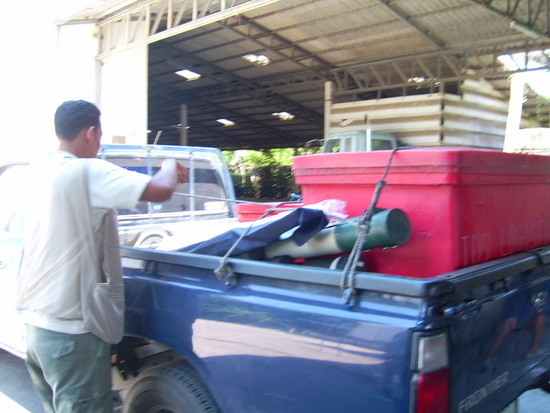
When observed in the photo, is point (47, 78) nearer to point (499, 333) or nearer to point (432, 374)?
point (499, 333)

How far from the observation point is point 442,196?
1.95 meters

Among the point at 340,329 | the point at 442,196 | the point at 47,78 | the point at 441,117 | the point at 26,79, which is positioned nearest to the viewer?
the point at 340,329

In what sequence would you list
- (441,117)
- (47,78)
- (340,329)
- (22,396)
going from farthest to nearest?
(441,117), (47,78), (22,396), (340,329)

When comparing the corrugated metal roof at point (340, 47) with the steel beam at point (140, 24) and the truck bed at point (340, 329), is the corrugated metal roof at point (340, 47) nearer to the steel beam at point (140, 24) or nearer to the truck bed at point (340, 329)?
the steel beam at point (140, 24)

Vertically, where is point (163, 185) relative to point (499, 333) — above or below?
above

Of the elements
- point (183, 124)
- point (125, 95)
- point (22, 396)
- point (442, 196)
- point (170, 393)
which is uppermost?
point (183, 124)

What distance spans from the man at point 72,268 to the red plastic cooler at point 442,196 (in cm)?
80

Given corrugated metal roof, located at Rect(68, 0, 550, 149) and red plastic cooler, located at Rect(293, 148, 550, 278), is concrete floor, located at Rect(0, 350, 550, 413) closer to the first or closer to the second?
red plastic cooler, located at Rect(293, 148, 550, 278)

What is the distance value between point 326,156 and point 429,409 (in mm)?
1235

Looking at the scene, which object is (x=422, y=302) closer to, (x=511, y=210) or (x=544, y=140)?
(x=511, y=210)

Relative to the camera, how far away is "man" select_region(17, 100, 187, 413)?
77.1 inches

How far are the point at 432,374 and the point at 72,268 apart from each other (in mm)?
1399

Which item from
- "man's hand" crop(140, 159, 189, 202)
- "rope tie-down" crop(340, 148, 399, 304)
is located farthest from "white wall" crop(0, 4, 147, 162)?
"rope tie-down" crop(340, 148, 399, 304)

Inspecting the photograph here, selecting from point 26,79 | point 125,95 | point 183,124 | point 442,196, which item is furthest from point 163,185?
point 183,124
